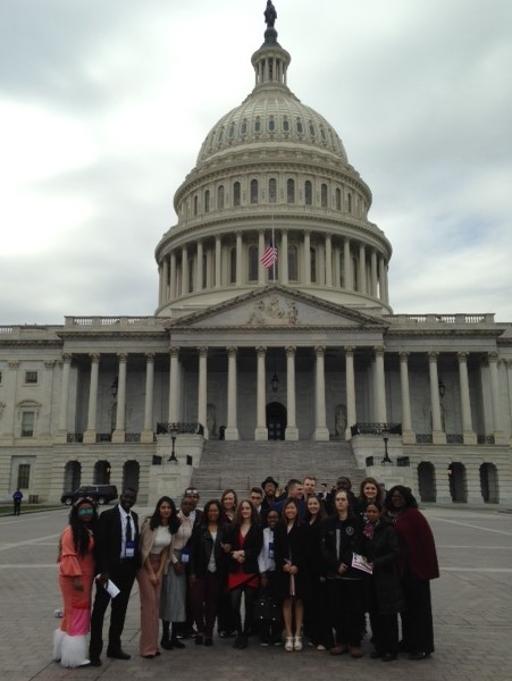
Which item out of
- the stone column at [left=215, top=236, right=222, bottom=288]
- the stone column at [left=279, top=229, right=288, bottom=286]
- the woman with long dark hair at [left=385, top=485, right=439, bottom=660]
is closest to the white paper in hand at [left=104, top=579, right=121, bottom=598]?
the woman with long dark hair at [left=385, top=485, right=439, bottom=660]

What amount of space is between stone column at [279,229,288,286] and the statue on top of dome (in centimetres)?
4354

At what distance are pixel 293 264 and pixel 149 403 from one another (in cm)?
2392

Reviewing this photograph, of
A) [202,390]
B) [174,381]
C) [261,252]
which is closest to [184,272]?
[261,252]

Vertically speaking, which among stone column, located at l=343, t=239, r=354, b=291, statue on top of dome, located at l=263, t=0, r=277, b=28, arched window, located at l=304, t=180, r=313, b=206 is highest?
statue on top of dome, located at l=263, t=0, r=277, b=28

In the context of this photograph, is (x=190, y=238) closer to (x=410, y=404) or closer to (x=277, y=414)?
(x=277, y=414)

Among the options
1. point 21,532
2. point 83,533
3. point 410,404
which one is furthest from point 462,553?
point 410,404

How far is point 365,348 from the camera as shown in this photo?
187 feet

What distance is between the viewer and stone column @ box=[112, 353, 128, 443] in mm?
56938

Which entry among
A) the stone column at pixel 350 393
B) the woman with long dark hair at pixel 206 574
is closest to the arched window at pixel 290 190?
the stone column at pixel 350 393

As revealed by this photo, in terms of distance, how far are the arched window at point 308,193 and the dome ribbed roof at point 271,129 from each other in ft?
17.0

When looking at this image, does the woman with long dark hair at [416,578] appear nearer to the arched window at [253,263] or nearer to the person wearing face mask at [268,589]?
the person wearing face mask at [268,589]

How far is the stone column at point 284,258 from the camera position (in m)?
69.8

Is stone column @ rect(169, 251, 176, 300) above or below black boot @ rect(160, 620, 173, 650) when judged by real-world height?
above

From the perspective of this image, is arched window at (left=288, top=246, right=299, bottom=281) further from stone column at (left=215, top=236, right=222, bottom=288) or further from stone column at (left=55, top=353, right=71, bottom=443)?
stone column at (left=55, top=353, right=71, bottom=443)
